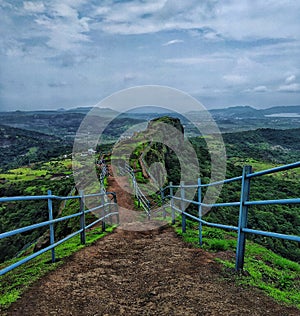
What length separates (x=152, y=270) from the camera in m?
4.82

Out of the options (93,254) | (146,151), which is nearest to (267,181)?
(146,151)

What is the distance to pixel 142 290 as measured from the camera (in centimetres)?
401

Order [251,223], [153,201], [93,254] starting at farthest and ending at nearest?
1. [251,223]
2. [153,201]
3. [93,254]

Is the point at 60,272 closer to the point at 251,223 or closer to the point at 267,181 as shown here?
the point at 251,223

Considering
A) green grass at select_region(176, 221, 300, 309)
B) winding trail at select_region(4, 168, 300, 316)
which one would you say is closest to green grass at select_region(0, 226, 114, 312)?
winding trail at select_region(4, 168, 300, 316)

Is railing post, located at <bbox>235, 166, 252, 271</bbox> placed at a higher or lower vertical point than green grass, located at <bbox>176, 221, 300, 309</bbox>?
higher

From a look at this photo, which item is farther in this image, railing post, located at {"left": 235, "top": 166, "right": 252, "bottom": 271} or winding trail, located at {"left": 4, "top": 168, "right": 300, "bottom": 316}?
railing post, located at {"left": 235, "top": 166, "right": 252, "bottom": 271}

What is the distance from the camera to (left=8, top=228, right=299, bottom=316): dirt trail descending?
11.0ft

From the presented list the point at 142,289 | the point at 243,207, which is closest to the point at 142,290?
the point at 142,289

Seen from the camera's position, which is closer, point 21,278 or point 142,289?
point 142,289

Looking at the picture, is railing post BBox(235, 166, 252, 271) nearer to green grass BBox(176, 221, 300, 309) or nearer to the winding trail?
green grass BBox(176, 221, 300, 309)

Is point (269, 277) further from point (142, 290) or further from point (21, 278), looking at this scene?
point (21, 278)

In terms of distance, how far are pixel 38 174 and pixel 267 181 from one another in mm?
39466

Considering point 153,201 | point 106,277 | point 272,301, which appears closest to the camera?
point 272,301
